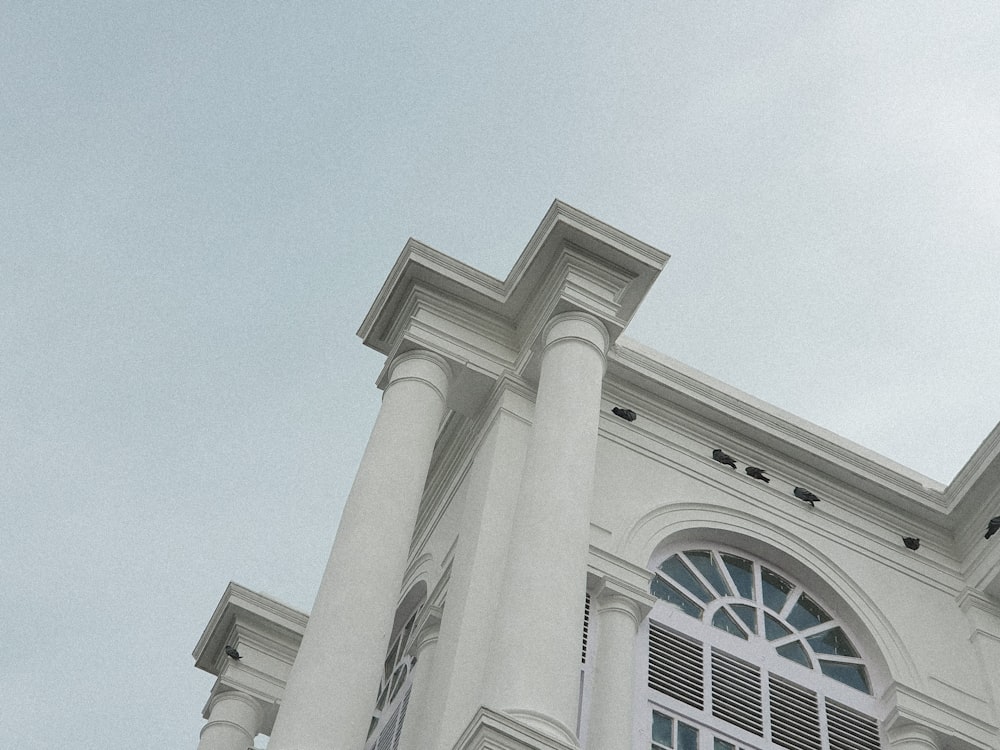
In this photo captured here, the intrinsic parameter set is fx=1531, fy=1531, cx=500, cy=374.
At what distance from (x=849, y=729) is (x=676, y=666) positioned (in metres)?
1.94

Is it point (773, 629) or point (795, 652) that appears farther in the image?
point (773, 629)

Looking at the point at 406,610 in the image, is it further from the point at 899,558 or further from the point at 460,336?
the point at 899,558

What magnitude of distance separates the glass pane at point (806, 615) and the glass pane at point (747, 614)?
460 mm

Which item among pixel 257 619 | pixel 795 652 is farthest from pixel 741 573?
pixel 257 619

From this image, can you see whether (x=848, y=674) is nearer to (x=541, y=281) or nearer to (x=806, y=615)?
(x=806, y=615)

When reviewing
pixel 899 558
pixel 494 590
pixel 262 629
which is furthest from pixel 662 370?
pixel 262 629

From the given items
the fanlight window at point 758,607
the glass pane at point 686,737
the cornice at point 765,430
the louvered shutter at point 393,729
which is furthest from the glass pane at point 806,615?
the louvered shutter at point 393,729

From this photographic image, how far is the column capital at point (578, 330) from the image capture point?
14.9 m

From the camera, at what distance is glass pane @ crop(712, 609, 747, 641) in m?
15.1

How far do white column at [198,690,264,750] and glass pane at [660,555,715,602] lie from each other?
6142 mm

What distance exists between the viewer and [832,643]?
1570cm

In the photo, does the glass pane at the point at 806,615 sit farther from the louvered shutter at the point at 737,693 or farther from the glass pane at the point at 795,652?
the louvered shutter at the point at 737,693

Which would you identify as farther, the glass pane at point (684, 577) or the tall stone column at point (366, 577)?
the glass pane at point (684, 577)

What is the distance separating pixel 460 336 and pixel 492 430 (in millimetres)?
A: 1125
